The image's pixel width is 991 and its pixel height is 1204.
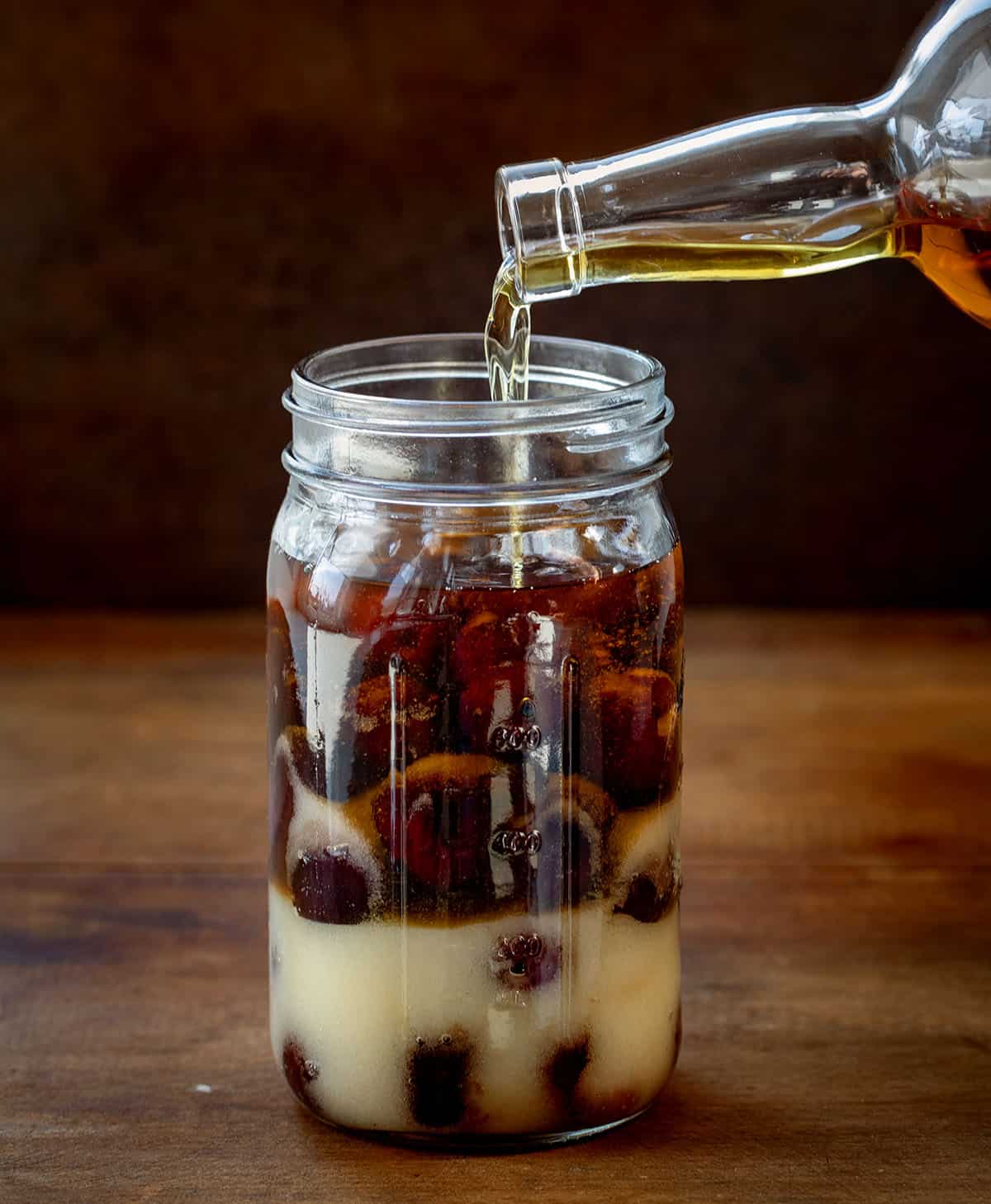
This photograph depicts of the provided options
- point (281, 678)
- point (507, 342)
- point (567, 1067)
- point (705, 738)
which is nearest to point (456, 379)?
point (507, 342)

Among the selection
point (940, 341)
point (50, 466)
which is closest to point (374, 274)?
point (50, 466)

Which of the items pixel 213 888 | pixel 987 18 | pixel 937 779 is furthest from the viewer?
pixel 937 779

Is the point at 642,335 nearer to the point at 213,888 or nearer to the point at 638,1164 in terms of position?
the point at 213,888

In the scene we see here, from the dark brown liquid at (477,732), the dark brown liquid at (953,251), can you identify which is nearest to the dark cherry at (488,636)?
the dark brown liquid at (477,732)

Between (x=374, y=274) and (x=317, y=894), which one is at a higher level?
(x=374, y=274)

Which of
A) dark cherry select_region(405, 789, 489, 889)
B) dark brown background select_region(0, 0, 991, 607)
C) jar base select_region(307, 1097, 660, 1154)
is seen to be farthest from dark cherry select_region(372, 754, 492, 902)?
dark brown background select_region(0, 0, 991, 607)
